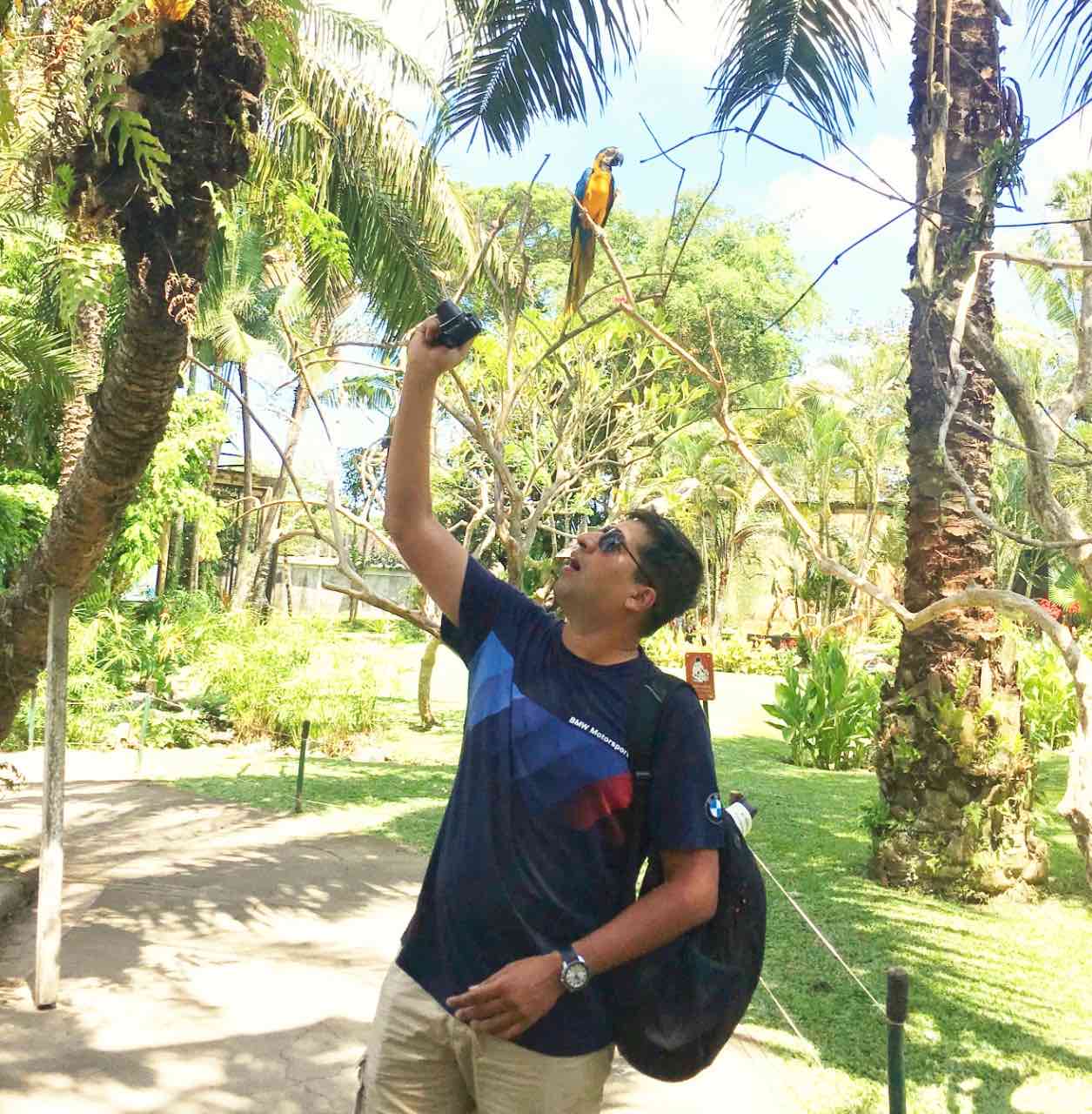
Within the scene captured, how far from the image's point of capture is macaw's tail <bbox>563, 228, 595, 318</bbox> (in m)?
5.50

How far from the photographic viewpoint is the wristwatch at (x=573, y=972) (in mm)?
1745

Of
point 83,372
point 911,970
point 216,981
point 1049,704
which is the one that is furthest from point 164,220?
point 1049,704

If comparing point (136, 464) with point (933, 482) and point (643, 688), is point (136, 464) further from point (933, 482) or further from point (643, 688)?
point (933, 482)

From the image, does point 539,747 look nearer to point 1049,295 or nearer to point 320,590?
point 1049,295

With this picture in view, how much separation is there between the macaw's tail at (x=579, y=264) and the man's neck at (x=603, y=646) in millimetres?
3671

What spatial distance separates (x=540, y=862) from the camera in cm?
185

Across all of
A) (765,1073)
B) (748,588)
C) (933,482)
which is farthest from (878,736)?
(748,588)

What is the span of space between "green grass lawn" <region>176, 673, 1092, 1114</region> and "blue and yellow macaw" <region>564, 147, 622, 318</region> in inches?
135

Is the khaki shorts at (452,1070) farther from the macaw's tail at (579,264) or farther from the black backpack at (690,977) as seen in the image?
the macaw's tail at (579,264)

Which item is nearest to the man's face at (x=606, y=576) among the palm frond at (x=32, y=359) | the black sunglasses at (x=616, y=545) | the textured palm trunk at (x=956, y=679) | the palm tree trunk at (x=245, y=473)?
the black sunglasses at (x=616, y=545)

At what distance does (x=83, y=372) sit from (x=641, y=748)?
9.62 metres

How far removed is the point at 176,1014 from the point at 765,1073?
2.28 metres

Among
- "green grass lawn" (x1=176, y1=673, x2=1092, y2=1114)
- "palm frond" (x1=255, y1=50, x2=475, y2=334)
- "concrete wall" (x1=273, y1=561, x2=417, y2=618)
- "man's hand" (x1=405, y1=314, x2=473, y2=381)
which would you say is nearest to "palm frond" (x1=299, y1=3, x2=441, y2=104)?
"palm frond" (x1=255, y1=50, x2=475, y2=334)

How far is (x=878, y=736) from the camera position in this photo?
687cm
